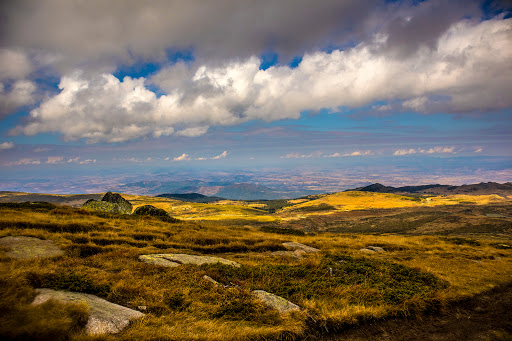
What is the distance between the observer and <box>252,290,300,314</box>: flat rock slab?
305 inches

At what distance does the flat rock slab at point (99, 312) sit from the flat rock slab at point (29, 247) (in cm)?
514

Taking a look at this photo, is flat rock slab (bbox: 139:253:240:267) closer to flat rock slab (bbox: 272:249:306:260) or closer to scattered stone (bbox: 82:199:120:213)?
flat rock slab (bbox: 272:249:306:260)

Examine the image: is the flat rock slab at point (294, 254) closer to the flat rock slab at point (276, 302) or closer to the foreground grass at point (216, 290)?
the foreground grass at point (216, 290)

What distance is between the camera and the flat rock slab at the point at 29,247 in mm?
10398

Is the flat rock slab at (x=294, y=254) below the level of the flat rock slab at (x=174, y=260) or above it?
below

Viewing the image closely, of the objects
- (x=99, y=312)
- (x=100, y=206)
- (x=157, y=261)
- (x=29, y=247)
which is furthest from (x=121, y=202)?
(x=99, y=312)

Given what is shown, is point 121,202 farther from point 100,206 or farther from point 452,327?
point 452,327

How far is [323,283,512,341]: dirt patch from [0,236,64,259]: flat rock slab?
12.7 m

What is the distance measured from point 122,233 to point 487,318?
2064 centimetres

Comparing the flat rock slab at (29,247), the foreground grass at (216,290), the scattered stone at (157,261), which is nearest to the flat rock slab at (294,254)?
the foreground grass at (216,290)

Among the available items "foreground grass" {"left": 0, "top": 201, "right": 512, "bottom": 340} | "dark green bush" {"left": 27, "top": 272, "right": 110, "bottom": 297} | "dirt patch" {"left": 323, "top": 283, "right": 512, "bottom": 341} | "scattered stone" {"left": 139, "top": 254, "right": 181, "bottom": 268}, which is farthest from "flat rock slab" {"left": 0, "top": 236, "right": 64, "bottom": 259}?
"dirt patch" {"left": 323, "top": 283, "right": 512, "bottom": 341}

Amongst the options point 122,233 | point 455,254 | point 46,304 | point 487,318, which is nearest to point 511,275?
point 455,254

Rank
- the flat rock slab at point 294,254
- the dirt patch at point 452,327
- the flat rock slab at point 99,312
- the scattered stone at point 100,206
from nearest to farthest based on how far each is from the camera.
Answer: the flat rock slab at point 99,312
the dirt patch at point 452,327
the flat rock slab at point 294,254
the scattered stone at point 100,206

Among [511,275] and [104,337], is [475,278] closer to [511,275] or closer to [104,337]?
[511,275]
